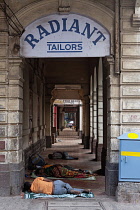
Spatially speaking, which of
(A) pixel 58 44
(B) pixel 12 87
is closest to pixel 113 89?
(A) pixel 58 44

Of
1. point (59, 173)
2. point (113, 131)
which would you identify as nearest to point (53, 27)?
point (113, 131)

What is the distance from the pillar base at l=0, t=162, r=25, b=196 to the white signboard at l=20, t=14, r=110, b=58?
10.2ft

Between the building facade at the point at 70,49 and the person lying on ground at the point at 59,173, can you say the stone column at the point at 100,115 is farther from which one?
the building facade at the point at 70,49

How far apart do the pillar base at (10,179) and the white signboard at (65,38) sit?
3094mm

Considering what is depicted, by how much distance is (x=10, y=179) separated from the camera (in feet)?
27.6

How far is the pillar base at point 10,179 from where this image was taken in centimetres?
831

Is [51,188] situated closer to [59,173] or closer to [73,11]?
[59,173]

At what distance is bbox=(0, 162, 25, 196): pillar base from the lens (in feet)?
27.3

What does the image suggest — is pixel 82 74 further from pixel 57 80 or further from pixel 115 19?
pixel 115 19

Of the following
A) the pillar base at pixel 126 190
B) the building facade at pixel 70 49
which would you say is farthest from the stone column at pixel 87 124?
the pillar base at pixel 126 190

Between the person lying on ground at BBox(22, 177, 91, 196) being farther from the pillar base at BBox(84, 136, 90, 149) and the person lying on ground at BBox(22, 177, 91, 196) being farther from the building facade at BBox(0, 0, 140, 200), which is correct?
the pillar base at BBox(84, 136, 90, 149)

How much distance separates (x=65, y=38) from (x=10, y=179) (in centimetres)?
413

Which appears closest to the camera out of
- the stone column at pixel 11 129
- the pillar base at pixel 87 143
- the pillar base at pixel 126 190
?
the pillar base at pixel 126 190

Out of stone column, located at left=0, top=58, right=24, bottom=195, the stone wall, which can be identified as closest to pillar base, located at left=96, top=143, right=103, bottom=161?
the stone wall
